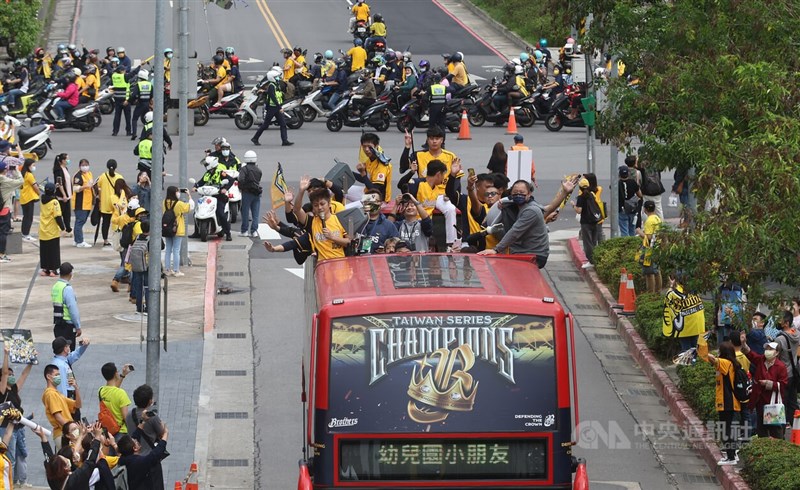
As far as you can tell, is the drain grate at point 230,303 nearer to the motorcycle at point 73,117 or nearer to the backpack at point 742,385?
the backpack at point 742,385

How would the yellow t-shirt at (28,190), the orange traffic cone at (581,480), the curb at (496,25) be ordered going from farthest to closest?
the curb at (496,25)
the yellow t-shirt at (28,190)
the orange traffic cone at (581,480)

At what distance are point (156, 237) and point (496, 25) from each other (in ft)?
144

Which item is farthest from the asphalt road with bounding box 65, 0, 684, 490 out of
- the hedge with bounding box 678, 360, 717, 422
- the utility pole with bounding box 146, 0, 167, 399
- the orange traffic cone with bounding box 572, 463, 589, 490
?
the orange traffic cone with bounding box 572, 463, 589, 490

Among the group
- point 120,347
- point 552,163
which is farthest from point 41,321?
point 552,163

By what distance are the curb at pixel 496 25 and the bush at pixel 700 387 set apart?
35663mm

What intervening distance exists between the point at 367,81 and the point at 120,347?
61.7 ft

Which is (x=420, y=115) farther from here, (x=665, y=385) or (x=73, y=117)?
(x=665, y=385)

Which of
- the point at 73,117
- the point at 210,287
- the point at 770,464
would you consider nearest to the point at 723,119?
the point at 770,464

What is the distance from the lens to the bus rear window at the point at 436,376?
12.4m

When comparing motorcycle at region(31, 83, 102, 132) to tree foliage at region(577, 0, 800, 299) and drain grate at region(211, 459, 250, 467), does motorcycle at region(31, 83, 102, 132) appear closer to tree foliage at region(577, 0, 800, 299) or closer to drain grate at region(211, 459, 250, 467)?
tree foliage at region(577, 0, 800, 299)

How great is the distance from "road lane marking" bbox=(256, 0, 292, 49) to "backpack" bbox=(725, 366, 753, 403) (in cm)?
3967

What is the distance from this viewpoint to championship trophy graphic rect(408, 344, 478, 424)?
12.4 m

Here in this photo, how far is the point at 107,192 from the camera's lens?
1075 inches

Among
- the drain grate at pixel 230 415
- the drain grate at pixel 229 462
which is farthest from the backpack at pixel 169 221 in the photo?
the drain grate at pixel 229 462
